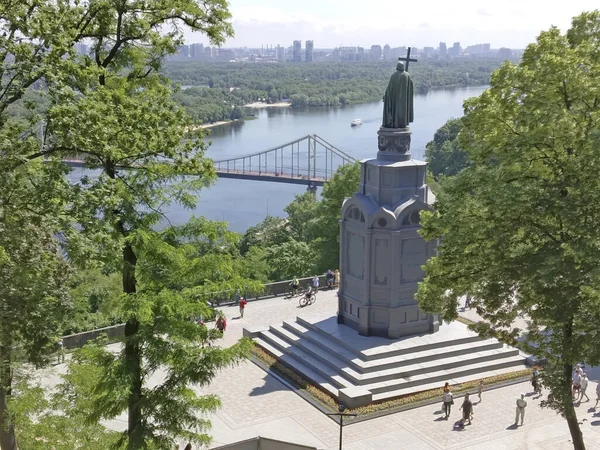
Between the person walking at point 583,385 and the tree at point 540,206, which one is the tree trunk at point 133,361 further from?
the person walking at point 583,385

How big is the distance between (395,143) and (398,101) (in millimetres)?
1156

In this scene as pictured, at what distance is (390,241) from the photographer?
19844 millimetres

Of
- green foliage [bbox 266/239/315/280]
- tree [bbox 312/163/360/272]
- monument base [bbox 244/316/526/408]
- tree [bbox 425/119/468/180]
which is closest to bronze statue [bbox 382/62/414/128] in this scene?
monument base [bbox 244/316/526/408]

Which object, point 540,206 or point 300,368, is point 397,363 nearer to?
point 300,368

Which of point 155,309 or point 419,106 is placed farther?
point 419,106

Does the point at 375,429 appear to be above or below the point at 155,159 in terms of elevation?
below

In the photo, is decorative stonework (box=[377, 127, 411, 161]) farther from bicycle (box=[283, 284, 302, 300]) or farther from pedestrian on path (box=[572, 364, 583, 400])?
bicycle (box=[283, 284, 302, 300])

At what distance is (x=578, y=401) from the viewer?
1800cm

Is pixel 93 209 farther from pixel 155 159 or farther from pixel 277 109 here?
pixel 277 109

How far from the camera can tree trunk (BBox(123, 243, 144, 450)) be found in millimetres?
9703

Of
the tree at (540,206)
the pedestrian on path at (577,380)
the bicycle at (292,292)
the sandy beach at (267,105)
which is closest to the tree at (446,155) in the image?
the bicycle at (292,292)

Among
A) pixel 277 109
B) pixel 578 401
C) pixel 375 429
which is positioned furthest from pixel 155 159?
pixel 277 109

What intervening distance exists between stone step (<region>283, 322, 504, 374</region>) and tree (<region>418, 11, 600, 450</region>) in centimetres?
698

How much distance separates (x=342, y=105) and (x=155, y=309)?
156643 mm
